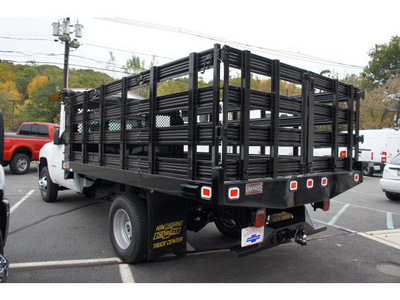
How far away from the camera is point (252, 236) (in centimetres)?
318

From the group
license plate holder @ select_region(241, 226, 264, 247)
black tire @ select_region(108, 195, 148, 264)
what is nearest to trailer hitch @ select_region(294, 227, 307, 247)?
license plate holder @ select_region(241, 226, 264, 247)

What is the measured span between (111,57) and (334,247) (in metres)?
22.5

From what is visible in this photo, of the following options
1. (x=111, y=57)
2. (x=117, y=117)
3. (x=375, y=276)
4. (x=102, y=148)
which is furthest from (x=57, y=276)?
(x=111, y=57)

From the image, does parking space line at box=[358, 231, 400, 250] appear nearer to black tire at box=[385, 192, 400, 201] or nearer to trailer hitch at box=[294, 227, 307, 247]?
trailer hitch at box=[294, 227, 307, 247]

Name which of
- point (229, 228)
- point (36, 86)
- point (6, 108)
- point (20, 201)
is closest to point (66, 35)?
point (20, 201)

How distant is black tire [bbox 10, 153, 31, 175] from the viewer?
12445mm

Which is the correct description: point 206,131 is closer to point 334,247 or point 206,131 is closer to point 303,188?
point 303,188

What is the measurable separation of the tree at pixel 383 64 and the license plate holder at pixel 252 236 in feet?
156

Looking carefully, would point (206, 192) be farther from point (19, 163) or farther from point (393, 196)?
point (19, 163)

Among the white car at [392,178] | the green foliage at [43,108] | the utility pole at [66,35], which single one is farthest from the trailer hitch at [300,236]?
the green foliage at [43,108]

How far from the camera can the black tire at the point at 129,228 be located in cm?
352

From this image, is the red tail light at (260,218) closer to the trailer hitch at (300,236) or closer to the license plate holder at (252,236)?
the license plate holder at (252,236)

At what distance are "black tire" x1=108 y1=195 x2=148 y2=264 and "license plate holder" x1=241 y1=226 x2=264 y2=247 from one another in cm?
118

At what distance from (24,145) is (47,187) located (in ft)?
22.0
